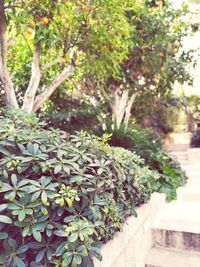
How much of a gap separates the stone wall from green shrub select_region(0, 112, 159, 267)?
0.10 meters

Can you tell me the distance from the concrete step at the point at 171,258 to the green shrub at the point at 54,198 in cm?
71

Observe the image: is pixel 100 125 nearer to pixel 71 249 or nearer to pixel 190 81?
pixel 190 81

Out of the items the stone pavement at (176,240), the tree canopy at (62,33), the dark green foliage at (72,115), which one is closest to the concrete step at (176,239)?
the stone pavement at (176,240)

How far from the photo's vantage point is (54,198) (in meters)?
1.36

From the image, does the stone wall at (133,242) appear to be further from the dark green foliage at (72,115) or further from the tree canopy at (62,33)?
the dark green foliage at (72,115)

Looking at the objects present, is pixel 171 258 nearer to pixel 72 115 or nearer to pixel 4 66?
pixel 4 66

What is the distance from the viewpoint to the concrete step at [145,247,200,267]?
7.18 ft

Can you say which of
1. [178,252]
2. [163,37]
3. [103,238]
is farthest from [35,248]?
[163,37]

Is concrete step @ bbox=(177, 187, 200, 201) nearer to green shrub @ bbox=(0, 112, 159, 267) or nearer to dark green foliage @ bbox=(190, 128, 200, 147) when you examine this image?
green shrub @ bbox=(0, 112, 159, 267)

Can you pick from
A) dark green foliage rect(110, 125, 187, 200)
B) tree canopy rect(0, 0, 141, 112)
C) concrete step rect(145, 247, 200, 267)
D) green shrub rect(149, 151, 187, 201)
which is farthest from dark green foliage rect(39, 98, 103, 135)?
concrete step rect(145, 247, 200, 267)

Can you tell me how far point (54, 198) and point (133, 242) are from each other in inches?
42.8

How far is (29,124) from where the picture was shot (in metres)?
1.93

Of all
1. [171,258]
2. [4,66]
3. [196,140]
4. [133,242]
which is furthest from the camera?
[196,140]

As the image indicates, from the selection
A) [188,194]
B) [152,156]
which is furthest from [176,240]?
[152,156]
